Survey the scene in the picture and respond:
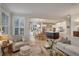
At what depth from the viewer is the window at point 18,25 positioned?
2.54m

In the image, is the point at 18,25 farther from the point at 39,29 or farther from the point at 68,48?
the point at 68,48

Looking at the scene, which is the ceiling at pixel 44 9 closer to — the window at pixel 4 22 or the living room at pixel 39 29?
the living room at pixel 39 29

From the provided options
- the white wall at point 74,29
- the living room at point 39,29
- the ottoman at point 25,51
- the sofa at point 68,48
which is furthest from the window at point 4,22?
the white wall at point 74,29

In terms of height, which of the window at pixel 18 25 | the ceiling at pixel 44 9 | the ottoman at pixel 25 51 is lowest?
the ottoman at pixel 25 51

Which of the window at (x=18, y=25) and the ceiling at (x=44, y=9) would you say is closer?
the ceiling at (x=44, y=9)

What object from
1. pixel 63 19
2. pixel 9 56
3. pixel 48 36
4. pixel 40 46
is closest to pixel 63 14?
pixel 63 19

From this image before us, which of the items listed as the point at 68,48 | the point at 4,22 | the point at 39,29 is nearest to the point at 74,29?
the point at 68,48

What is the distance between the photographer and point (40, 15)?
2561mm

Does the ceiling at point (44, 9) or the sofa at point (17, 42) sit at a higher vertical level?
the ceiling at point (44, 9)

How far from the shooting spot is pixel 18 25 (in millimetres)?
2568

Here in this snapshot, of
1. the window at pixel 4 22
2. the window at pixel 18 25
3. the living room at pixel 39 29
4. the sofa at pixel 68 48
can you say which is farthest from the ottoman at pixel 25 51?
the sofa at pixel 68 48

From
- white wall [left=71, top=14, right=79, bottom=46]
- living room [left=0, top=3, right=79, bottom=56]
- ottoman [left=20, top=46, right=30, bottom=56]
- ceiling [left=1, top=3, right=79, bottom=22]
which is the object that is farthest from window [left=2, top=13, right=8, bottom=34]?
white wall [left=71, top=14, right=79, bottom=46]

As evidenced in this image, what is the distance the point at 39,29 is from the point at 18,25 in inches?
15.9

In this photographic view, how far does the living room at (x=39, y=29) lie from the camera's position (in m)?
2.45
